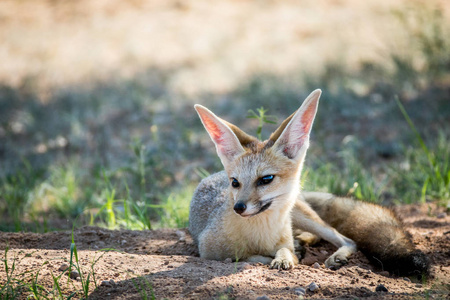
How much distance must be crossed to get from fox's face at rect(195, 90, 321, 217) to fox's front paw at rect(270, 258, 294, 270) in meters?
0.41

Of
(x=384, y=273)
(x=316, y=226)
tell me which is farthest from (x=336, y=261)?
(x=316, y=226)

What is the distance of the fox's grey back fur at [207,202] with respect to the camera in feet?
14.5

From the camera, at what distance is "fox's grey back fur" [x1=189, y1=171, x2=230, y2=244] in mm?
4430

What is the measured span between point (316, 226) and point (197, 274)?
151 cm

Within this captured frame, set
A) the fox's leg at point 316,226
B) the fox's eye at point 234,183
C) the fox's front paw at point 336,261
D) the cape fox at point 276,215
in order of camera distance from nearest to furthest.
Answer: the cape fox at point 276,215 < the fox's eye at point 234,183 < the fox's front paw at point 336,261 < the fox's leg at point 316,226

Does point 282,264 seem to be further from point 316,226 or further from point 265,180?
point 316,226

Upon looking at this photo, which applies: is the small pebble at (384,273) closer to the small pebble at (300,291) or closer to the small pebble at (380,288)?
the small pebble at (380,288)

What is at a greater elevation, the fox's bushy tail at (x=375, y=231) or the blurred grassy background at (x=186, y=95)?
Result: the blurred grassy background at (x=186, y=95)

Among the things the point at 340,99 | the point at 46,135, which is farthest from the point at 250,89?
the point at 46,135

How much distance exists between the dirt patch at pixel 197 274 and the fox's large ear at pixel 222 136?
0.92 meters

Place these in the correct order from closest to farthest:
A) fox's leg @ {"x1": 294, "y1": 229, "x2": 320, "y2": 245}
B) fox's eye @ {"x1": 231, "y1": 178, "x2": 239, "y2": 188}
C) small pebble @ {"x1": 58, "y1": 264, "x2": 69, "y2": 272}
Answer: small pebble @ {"x1": 58, "y1": 264, "x2": 69, "y2": 272}, fox's eye @ {"x1": 231, "y1": 178, "x2": 239, "y2": 188}, fox's leg @ {"x1": 294, "y1": 229, "x2": 320, "y2": 245}

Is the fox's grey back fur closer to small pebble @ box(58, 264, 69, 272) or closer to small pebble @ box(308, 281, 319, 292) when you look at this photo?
small pebble @ box(308, 281, 319, 292)

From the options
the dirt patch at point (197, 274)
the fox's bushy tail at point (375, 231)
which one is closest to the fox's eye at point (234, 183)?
the dirt patch at point (197, 274)

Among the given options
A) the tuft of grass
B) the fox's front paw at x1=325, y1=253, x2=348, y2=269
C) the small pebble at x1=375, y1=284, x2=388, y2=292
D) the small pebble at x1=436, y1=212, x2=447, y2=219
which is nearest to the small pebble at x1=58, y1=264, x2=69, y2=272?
the tuft of grass
